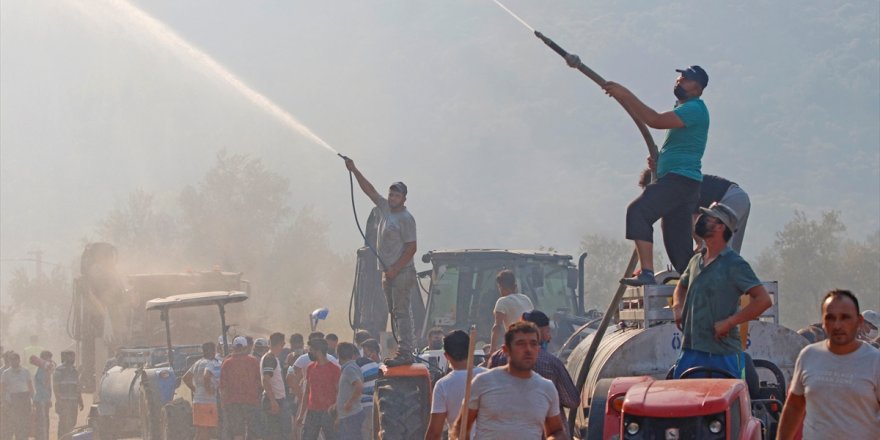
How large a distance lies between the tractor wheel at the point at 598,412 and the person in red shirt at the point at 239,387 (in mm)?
10402

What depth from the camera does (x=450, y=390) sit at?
9.63 m

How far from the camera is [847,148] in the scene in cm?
18762

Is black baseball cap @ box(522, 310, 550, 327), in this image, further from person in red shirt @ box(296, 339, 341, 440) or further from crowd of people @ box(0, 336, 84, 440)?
crowd of people @ box(0, 336, 84, 440)

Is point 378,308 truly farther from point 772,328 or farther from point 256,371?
point 772,328

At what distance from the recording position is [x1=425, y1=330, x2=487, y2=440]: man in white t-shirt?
9.27 metres

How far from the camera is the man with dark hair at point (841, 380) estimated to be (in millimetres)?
7473

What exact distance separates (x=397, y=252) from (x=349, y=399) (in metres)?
3.00

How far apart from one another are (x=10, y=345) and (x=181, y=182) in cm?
8457

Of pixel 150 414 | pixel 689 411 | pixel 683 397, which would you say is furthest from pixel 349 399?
pixel 689 411

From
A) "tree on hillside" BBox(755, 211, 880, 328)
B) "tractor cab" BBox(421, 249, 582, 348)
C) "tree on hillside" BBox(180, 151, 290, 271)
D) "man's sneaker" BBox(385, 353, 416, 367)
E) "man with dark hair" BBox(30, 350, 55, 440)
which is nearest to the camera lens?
"man's sneaker" BBox(385, 353, 416, 367)

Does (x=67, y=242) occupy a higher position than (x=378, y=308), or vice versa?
(x=67, y=242)

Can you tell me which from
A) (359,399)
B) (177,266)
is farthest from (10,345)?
(359,399)

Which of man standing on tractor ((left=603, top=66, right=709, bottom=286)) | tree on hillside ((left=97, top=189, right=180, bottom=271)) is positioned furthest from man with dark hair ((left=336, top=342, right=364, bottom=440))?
tree on hillside ((left=97, top=189, right=180, bottom=271))

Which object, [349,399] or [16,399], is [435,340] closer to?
[349,399]
